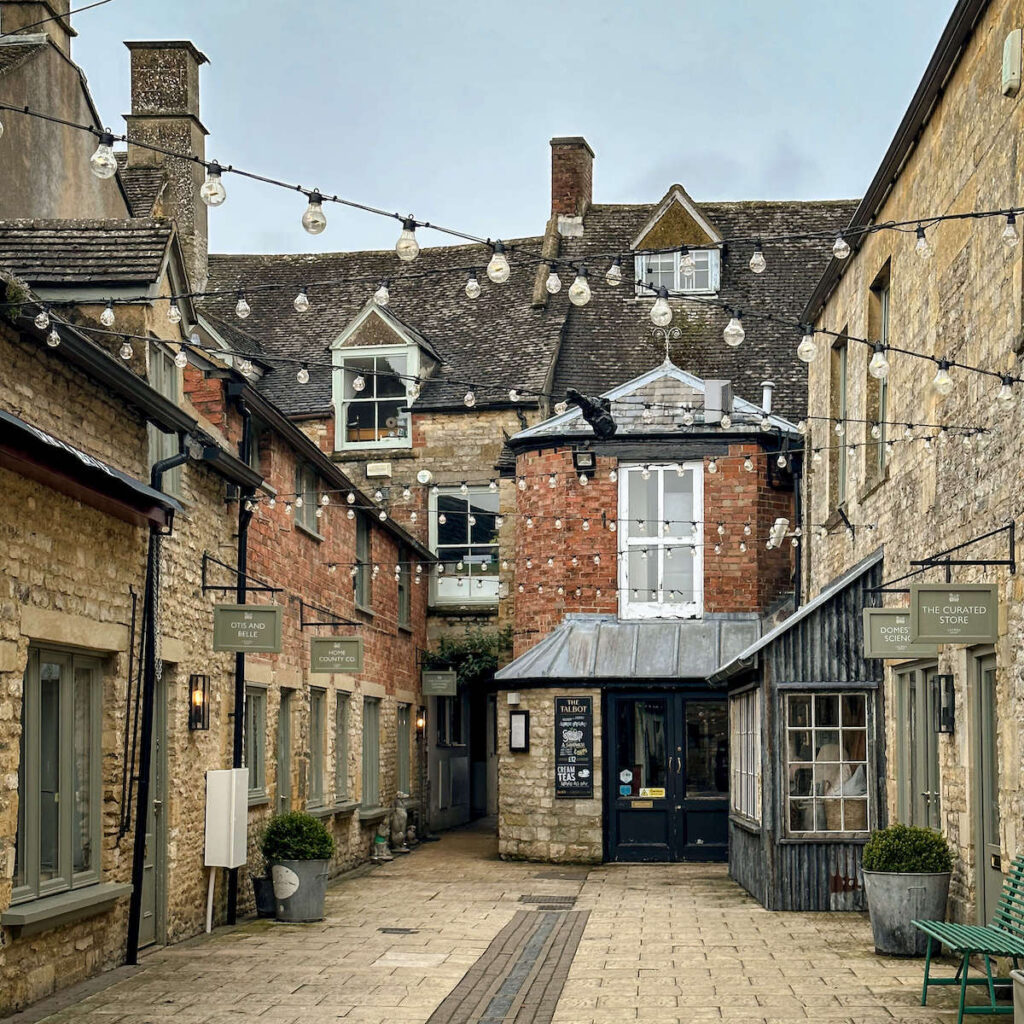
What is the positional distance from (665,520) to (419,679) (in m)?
6.15

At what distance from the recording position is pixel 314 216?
744 cm

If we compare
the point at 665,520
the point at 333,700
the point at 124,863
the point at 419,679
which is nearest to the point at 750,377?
the point at 665,520

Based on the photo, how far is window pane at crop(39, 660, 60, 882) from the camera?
34.6 ft

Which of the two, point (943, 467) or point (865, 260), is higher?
point (865, 260)

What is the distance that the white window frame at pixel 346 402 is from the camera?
27.2 meters

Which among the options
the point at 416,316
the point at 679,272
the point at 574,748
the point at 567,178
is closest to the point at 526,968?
the point at 574,748

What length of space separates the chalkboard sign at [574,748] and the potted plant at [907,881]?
30.6ft

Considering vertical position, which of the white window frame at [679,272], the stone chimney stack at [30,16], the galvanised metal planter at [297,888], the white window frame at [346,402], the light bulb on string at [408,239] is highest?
the stone chimney stack at [30,16]

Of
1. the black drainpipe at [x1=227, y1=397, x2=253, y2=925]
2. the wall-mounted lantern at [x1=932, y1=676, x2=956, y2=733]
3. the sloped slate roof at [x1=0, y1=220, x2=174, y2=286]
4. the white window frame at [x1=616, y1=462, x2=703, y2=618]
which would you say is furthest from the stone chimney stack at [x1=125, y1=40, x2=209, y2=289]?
the wall-mounted lantern at [x1=932, y1=676, x2=956, y2=733]

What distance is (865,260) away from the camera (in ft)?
50.4

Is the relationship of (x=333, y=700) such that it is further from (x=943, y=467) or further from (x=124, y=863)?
(x=943, y=467)

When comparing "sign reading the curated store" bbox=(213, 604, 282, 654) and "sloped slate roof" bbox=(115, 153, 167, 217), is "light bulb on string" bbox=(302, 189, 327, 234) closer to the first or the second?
"sign reading the curated store" bbox=(213, 604, 282, 654)

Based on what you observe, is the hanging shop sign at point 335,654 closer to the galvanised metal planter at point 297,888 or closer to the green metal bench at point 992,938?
the galvanised metal planter at point 297,888

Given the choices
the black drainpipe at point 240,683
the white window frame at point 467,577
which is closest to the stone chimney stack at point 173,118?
the white window frame at point 467,577
